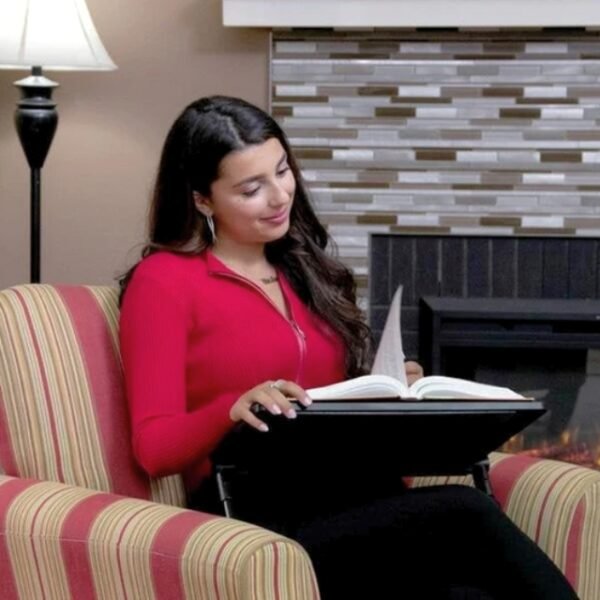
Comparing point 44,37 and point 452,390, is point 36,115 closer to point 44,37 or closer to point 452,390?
point 44,37

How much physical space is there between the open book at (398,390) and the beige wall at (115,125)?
6.13 ft

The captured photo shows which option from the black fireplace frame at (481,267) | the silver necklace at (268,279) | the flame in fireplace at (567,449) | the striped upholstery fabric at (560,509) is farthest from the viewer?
the black fireplace frame at (481,267)

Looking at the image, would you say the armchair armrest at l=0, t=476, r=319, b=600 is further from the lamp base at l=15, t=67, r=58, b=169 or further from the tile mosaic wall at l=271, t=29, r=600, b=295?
the tile mosaic wall at l=271, t=29, r=600, b=295

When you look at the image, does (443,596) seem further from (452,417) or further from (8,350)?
(8,350)

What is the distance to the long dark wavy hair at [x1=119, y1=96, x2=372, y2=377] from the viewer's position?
2.18m

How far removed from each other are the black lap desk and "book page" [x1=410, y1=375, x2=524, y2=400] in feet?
0.09

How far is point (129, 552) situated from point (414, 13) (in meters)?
2.08

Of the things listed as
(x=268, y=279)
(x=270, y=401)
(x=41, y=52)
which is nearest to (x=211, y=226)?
(x=268, y=279)

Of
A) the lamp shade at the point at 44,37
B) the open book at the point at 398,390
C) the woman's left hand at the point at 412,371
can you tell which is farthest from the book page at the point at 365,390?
the lamp shade at the point at 44,37

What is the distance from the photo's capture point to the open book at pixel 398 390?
183cm

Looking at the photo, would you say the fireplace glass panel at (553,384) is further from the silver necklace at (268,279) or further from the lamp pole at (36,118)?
the silver necklace at (268,279)

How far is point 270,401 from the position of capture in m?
1.81

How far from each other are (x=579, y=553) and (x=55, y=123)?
187cm

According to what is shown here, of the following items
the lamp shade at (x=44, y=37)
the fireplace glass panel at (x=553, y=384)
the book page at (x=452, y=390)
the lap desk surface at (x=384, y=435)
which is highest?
the lamp shade at (x=44, y=37)
